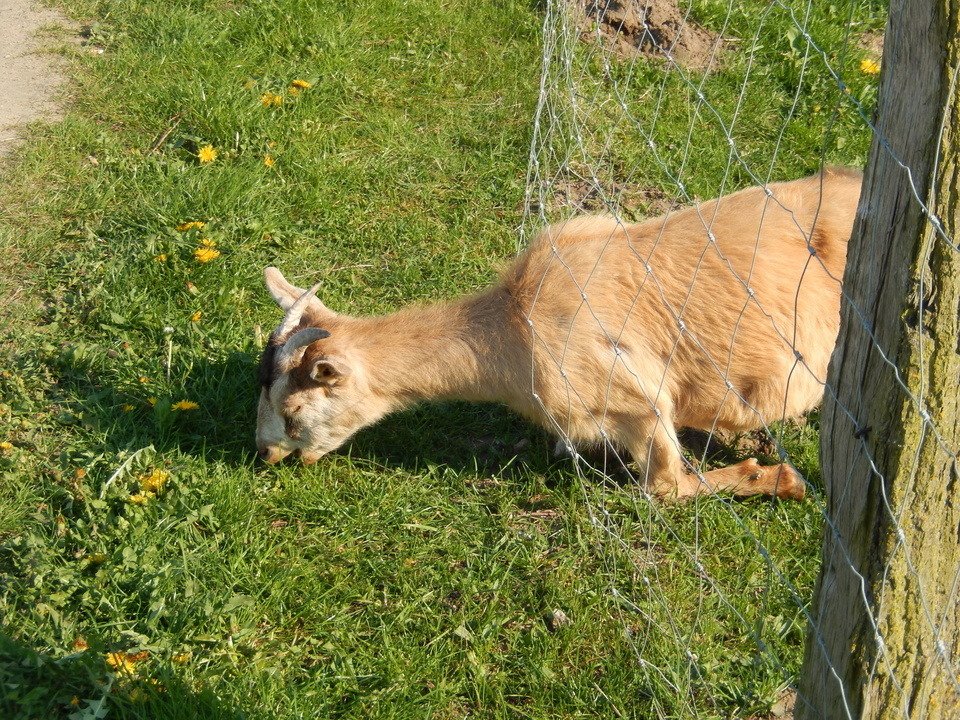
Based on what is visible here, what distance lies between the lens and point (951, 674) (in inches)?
81.6

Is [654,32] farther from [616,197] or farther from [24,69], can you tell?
[24,69]

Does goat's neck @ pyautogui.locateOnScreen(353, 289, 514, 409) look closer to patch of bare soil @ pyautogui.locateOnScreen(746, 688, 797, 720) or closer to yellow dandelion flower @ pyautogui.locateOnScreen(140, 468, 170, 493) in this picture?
yellow dandelion flower @ pyautogui.locateOnScreen(140, 468, 170, 493)

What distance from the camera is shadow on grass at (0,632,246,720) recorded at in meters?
3.36

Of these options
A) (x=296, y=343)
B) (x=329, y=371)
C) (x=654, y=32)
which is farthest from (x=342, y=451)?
(x=654, y=32)

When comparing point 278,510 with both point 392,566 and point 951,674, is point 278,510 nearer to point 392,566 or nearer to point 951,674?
point 392,566

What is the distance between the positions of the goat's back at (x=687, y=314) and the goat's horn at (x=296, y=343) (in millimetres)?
886

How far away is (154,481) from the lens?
14.0ft

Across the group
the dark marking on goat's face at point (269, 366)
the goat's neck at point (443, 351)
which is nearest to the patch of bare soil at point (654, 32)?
the goat's neck at point (443, 351)

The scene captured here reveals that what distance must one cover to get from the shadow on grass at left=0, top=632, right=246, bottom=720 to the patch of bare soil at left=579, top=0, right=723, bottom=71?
4888 mm

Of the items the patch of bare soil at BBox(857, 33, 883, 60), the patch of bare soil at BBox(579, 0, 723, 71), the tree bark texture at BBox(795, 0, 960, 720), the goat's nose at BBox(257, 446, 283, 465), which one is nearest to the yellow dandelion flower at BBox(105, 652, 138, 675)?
the goat's nose at BBox(257, 446, 283, 465)

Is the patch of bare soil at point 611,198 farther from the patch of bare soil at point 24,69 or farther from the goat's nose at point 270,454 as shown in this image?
the patch of bare soil at point 24,69

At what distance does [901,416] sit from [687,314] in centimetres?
237

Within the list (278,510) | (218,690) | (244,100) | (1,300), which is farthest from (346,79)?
(218,690)

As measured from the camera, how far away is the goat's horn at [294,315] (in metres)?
4.52
